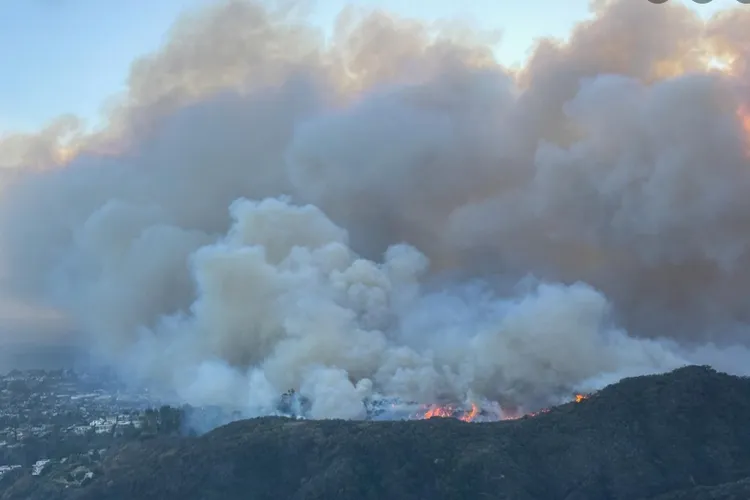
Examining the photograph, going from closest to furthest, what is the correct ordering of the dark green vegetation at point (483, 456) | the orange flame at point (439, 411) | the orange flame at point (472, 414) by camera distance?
the dark green vegetation at point (483, 456) → the orange flame at point (472, 414) → the orange flame at point (439, 411)

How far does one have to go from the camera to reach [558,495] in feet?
345

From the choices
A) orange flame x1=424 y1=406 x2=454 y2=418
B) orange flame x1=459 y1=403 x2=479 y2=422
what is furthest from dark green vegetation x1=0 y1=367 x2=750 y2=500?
orange flame x1=424 y1=406 x2=454 y2=418

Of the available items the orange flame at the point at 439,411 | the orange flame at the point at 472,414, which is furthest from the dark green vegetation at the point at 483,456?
the orange flame at the point at 439,411

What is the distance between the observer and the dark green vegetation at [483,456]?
106875 millimetres

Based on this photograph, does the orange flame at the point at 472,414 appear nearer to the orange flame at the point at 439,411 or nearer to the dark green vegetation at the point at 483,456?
the orange flame at the point at 439,411

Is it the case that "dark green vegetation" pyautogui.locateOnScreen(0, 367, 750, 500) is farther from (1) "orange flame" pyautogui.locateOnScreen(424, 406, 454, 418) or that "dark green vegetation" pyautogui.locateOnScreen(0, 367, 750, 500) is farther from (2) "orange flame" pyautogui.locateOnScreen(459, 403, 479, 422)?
(1) "orange flame" pyautogui.locateOnScreen(424, 406, 454, 418)

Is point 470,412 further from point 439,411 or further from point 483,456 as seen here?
point 483,456

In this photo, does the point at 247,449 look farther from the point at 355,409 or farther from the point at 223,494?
the point at 355,409

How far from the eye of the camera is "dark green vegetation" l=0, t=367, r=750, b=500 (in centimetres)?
10688

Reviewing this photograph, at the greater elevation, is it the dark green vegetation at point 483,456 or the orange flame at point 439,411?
the orange flame at point 439,411

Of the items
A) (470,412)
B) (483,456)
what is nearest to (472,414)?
(470,412)

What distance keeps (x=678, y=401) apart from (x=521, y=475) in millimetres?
32323

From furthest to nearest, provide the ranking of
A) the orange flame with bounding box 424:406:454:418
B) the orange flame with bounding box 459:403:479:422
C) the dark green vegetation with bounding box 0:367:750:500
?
the orange flame with bounding box 424:406:454:418, the orange flame with bounding box 459:403:479:422, the dark green vegetation with bounding box 0:367:750:500

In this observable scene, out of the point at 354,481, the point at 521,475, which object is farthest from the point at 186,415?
the point at 521,475
